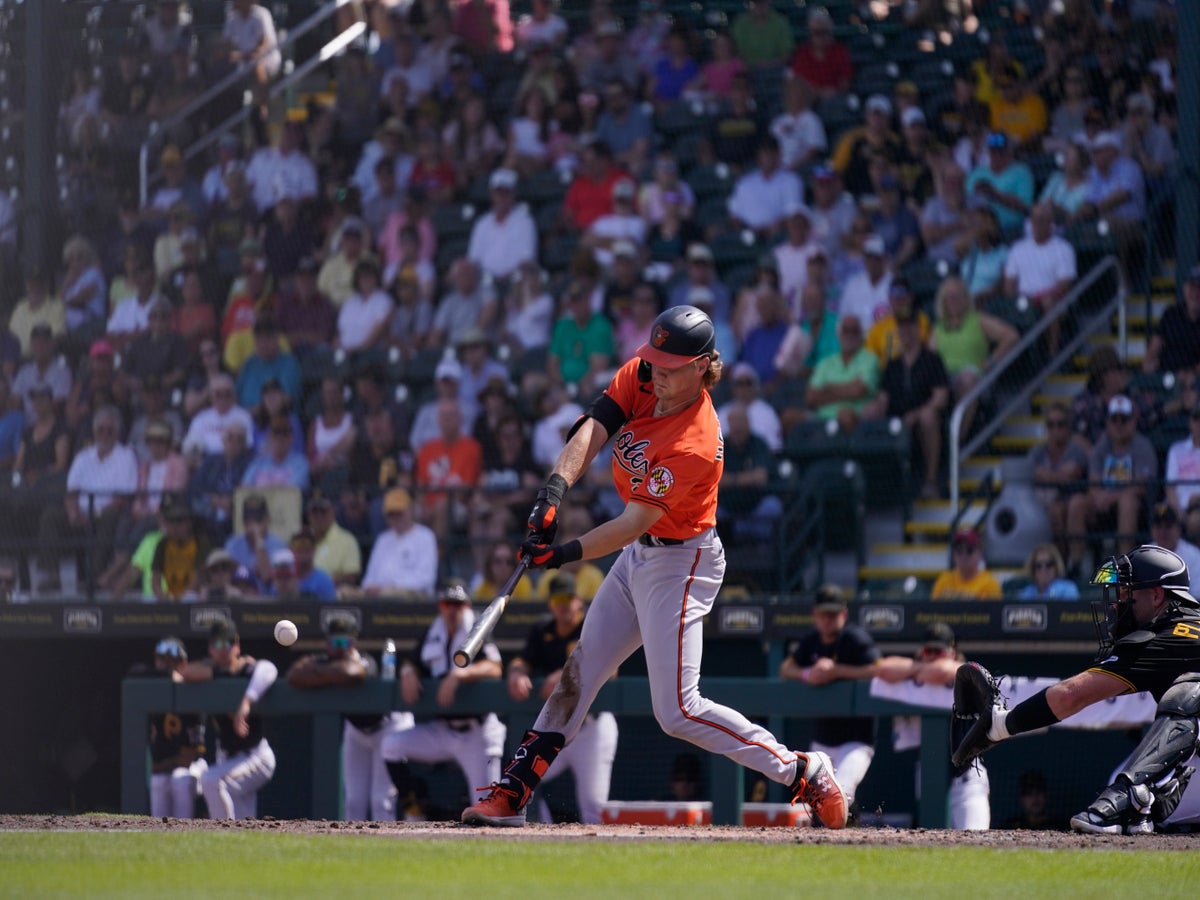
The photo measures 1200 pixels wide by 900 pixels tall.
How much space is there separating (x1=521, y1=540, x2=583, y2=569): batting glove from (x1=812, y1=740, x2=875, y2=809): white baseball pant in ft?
11.1

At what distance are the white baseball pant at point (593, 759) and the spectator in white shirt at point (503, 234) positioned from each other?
4.57m

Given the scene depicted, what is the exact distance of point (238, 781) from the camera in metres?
10.5

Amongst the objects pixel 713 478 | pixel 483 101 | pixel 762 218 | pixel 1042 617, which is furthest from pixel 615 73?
pixel 713 478

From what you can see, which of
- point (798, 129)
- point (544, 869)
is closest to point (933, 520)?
point (798, 129)

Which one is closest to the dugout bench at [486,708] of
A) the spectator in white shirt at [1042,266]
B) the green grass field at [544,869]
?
the green grass field at [544,869]

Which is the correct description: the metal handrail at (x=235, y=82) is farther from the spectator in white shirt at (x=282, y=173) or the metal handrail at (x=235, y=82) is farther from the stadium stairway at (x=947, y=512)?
the stadium stairway at (x=947, y=512)

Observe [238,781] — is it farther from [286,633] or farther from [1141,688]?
[1141,688]

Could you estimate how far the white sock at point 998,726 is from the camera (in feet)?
22.6

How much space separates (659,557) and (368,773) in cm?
432

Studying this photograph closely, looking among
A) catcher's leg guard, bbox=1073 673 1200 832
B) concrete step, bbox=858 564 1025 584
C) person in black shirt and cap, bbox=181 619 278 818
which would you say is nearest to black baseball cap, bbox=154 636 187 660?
person in black shirt and cap, bbox=181 619 278 818

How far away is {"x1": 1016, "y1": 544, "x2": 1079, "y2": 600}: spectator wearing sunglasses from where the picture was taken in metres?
10.1

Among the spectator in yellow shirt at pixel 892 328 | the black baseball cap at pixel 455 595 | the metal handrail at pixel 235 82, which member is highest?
the metal handrail at pixel 235 82

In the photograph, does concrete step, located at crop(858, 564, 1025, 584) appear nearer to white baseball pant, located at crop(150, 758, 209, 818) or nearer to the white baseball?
white baseball pant, located at crop(150, 758, 209, 818)

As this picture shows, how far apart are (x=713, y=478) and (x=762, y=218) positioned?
6.75 meters
